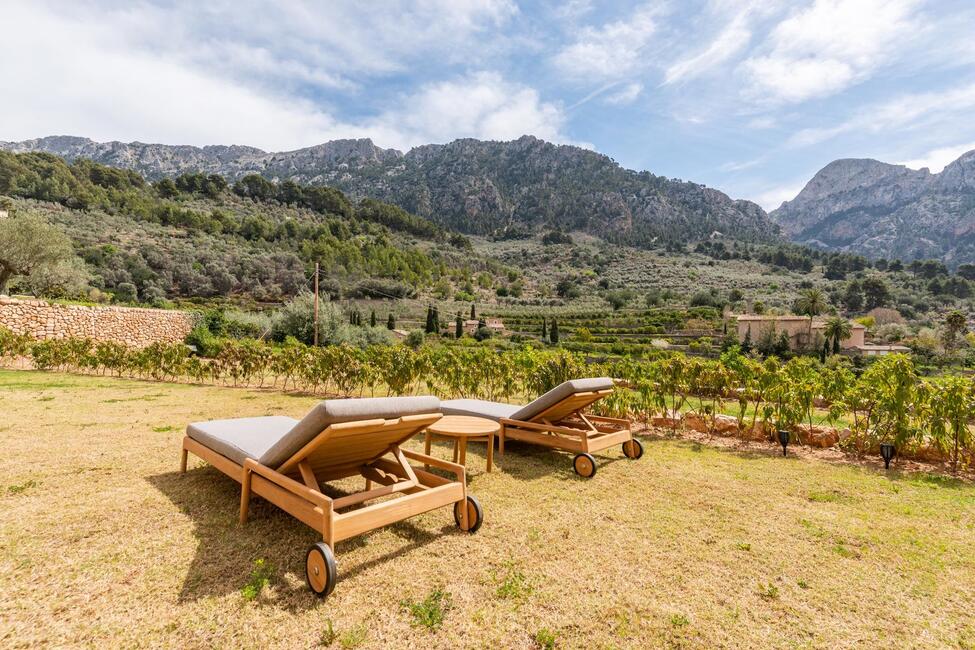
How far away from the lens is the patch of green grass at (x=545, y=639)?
1.89m

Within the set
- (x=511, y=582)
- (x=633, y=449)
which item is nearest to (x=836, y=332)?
(x=633, y=449)

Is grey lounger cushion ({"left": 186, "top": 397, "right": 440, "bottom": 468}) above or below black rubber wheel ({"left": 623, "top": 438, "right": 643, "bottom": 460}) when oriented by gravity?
above

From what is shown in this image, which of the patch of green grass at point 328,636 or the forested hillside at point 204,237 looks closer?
the patch of green grass at point 328,636

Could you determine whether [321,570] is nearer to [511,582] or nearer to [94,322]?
Answer: [511,582]

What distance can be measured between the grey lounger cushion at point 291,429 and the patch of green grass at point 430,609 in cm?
93

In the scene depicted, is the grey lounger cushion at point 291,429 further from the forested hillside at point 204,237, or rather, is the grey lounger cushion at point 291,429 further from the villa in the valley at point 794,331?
the villa in the valley at point 794,331

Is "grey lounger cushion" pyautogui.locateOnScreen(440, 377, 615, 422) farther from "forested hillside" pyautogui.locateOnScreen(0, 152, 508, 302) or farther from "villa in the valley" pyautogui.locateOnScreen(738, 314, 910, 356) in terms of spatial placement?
"villa in the valley" pyautogui.locateOnScreen(738, 314, 910, 356)

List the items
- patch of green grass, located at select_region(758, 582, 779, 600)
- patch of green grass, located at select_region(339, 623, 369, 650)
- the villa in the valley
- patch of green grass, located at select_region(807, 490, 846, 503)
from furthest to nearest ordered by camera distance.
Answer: the villa in the valley < patch of green grass, located at select_region(807, 490, 846, 503) < patch of green grass, located at select_region(758, 582, 779, 600) < patch of green grass, located at select_region(339, 623, 369, 650)

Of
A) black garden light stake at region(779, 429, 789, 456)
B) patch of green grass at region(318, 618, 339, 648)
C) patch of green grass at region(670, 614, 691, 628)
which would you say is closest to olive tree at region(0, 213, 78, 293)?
patch of green grass at region(318, 618, 339, 648)

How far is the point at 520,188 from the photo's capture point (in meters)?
106

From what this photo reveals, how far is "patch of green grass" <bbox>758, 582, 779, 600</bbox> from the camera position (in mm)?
2283

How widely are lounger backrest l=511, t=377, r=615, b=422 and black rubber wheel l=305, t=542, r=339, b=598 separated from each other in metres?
2.60

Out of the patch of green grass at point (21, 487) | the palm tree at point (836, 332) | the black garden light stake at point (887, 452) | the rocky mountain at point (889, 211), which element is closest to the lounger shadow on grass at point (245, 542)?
the patch of green grass at point (21, 487)

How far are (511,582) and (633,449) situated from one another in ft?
9.59
